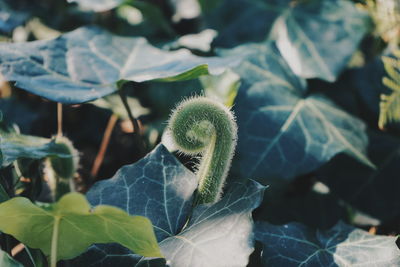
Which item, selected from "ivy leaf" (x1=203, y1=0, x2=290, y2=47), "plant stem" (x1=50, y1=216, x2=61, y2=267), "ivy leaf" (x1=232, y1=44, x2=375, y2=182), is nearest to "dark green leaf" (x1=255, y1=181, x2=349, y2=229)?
"ivy leaf" (x1=232, y1=44, x2=375, y2=182)

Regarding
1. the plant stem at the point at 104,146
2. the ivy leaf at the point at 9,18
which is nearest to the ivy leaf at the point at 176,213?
the plant stem at the point at 104,146

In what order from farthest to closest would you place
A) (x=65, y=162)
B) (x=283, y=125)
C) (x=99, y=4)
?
(x=99, y=4) < (x=283, y=125) < (x=65, y=162)

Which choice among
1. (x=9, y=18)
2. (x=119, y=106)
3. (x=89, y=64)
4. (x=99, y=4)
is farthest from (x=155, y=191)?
(x=9, y=18)

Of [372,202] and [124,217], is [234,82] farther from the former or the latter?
[124,217]

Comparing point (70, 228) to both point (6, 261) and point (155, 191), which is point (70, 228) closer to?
point (6, 261)

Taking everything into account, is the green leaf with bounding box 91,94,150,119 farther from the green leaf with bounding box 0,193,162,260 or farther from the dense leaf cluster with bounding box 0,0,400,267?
the green leaf with bounding box 0,193,162,260

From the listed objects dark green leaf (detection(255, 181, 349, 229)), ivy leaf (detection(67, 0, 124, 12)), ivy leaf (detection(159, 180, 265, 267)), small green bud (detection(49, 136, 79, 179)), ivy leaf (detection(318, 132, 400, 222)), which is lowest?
dark green leaf (detection(255, 181, 349, 229))

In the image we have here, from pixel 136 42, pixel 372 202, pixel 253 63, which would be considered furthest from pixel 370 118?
pixel 136 42
